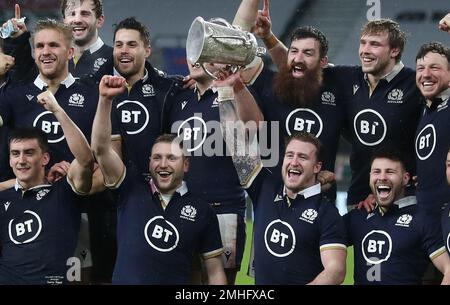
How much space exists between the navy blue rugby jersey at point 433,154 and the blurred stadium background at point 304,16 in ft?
3.77

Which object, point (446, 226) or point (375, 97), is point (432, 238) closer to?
point (446, 226)

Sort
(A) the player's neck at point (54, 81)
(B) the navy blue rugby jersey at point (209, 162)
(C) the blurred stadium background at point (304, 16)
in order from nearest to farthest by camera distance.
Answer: (B) the navy blue rugby jersey at point (209, 162), (A) the player's neck at point (54, 81), (C) the blurred stadium background at point (304, 16)

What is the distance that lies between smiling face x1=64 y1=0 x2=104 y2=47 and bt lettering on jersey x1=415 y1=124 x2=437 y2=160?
190 centimetres

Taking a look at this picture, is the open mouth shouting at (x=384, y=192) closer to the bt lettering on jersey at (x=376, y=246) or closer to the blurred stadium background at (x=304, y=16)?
the bt lettering on jersey at (x=376, y=246)

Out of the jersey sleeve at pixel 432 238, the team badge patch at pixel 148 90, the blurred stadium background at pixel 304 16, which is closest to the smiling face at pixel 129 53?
the team badge patch at pixel 148 90

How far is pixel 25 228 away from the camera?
537 cm

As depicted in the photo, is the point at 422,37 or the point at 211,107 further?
the point at 422,37

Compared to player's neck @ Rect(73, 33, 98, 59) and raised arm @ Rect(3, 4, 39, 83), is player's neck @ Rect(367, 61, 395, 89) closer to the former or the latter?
player's neck @ Rect(73, 33, 98, 59)

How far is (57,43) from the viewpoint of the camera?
18.2ft

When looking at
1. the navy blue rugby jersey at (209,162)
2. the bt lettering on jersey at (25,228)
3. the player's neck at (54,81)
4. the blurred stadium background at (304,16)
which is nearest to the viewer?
the bt lettering on jersey at (25,228)

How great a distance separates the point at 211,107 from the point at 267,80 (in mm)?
323

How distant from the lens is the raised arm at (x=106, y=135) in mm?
4988

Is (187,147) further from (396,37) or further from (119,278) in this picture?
(396,37)
